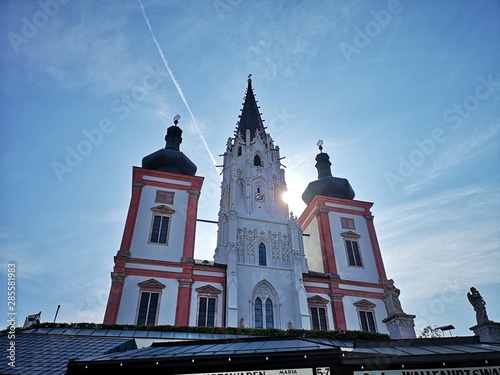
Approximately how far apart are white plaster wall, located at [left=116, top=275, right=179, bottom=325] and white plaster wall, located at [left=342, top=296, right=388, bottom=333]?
13447mm

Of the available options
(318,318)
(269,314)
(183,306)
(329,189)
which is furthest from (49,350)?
(329,189)

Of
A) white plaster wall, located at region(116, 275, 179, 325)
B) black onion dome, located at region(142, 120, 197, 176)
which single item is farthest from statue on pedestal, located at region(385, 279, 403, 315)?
black onion dome, located at region(142, 120, 197, 176)

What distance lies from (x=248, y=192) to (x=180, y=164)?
6.97 metres

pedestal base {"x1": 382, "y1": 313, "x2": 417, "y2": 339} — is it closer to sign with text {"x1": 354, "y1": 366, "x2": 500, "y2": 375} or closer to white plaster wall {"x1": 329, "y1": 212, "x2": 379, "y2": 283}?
sign with text {"x1": 354, "y1": 366, "x2": 500, "y2": 375}

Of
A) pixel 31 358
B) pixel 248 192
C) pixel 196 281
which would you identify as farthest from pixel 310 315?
pixel 31 358

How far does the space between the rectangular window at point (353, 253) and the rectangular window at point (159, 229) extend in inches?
639

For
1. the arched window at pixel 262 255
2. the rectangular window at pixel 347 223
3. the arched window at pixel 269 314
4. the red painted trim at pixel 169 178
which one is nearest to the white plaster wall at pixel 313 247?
the rectangular window at pixel 347 223

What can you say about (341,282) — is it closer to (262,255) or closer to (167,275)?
(262,255)

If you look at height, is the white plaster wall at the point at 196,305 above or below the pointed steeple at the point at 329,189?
below

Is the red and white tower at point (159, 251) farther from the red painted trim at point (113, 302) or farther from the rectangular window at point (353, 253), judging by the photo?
the rectangular window at point (353, 253)

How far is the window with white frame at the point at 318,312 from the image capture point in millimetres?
25444

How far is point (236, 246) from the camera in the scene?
1036 inches

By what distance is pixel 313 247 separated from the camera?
3275 centimetres

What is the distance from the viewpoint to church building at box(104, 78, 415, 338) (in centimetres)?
2319
